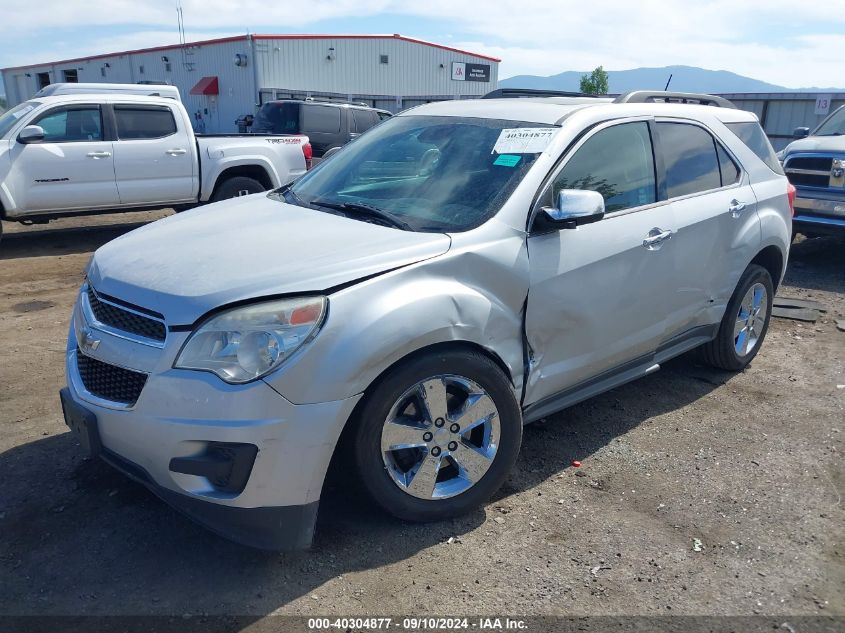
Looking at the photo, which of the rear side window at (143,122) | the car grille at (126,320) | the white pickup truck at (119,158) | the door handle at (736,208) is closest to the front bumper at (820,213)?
the door handle at (736,208)

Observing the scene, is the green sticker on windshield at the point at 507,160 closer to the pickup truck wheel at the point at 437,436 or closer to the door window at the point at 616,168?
the door window at the point at 616,168

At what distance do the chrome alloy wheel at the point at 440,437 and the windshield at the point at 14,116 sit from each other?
27.0ft

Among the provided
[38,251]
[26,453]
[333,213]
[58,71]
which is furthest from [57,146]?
[58,71]

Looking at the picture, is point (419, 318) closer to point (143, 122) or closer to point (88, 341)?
point (88, 341)

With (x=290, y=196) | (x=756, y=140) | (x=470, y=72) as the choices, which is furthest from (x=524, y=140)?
(x=470, y=72)

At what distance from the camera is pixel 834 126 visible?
962 centimetres

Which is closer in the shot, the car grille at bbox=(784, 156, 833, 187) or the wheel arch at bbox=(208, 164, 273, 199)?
the car grille at bbox=(784, 156, 833, 187)

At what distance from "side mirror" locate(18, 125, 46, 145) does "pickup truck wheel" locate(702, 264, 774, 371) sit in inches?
315

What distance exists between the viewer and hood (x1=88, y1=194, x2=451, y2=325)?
2750 mm

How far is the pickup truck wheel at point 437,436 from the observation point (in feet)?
9.61

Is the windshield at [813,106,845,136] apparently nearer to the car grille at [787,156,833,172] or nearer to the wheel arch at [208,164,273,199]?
the car grille at [787,156,833,172]

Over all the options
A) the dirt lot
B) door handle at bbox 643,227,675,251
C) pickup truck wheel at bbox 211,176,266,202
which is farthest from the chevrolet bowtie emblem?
pickup truck wheel at bbox 211,176,266,202

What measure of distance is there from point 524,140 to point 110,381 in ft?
7.22

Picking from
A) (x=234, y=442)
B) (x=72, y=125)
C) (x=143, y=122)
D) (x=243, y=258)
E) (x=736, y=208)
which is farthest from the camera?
(x=143, y=122)
